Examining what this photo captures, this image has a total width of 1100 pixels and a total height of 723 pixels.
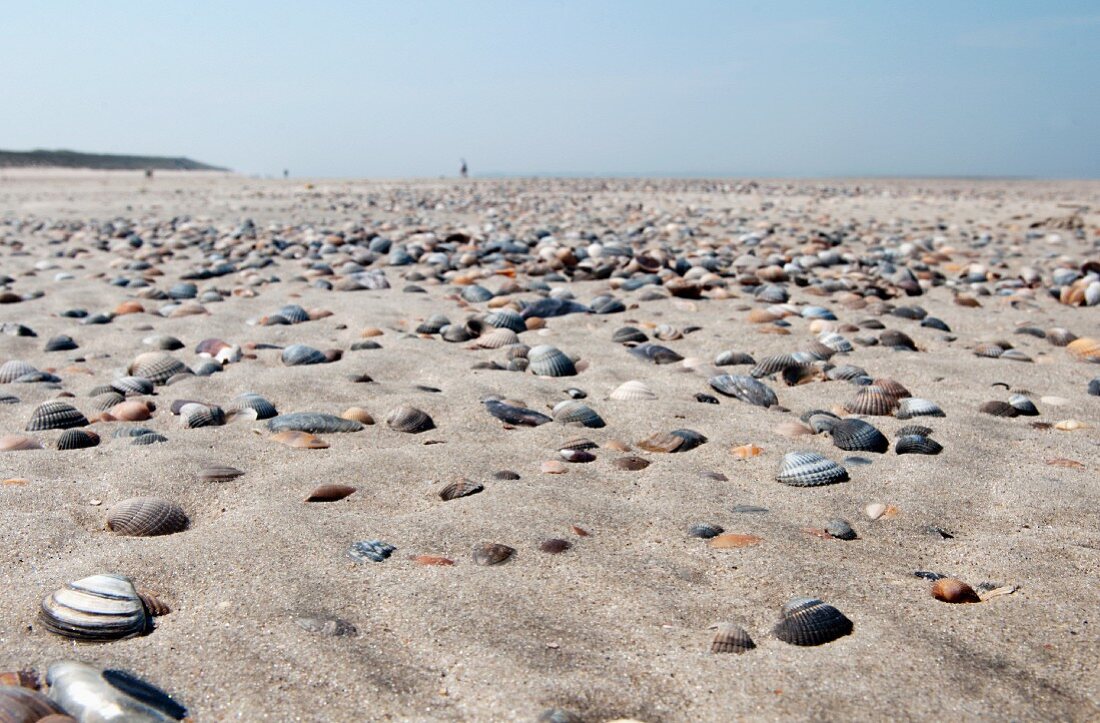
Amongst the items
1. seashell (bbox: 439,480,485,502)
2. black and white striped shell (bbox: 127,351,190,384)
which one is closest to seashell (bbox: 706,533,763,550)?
seashell (bbox: 439,480,485,502)

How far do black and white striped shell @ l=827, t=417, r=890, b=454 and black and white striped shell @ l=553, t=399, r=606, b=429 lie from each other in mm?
747

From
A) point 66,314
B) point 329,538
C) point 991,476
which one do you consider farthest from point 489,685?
point 66,314

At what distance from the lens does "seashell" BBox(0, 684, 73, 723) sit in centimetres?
129

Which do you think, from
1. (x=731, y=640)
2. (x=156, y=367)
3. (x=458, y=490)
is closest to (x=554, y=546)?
(x=458, y=490)

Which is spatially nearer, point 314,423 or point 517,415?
point 314,423

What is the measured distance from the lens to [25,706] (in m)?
1.31

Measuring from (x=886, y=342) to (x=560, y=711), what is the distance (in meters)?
3.11

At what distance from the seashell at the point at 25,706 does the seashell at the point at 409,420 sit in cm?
159

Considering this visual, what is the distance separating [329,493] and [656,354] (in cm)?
189

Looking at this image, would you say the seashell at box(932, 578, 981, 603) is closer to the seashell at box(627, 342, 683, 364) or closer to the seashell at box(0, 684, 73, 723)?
the seashell at box(0, 684, 73, 723)

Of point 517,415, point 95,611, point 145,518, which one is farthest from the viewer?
point 517,415

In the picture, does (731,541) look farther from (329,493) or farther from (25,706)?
(25,706)

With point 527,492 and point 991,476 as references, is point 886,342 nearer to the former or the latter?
point 991,476

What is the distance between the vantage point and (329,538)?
2.05m
